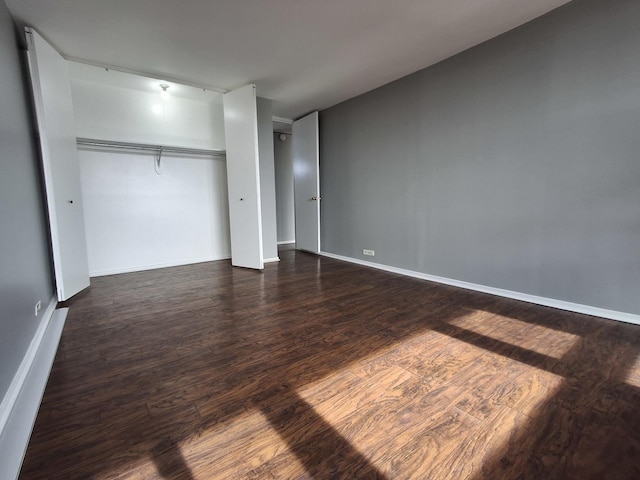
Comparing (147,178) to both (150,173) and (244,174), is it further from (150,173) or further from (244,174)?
(244,174)

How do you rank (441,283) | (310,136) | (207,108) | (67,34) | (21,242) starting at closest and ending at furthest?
(21,242)
(67,34)
(441,283)
(207,108)
(310,136)

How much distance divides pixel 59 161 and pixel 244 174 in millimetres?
1898

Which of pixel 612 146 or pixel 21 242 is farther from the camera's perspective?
pixel 612 146

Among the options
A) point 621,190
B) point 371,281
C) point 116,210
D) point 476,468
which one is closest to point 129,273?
point 116,210

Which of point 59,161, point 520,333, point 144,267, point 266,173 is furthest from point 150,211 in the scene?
point 520,333

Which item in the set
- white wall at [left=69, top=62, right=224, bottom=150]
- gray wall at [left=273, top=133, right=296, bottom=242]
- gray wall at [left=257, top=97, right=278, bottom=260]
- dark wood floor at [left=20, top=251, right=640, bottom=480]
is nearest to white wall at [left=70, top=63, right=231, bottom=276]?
white wall at [left=69, top=62, right=224, bottom=150]

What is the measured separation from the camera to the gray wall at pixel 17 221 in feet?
5.01

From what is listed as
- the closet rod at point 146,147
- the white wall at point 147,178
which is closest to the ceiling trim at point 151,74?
the white wall at point 147,178

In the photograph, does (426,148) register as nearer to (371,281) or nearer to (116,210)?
(371,281)

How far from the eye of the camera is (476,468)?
1.02 meters

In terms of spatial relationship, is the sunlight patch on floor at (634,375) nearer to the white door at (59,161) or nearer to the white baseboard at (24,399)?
the white baseboard at (24,399)

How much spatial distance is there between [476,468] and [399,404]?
1.25 ft

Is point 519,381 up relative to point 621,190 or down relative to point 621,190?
down

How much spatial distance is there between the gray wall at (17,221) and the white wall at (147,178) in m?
1.05
